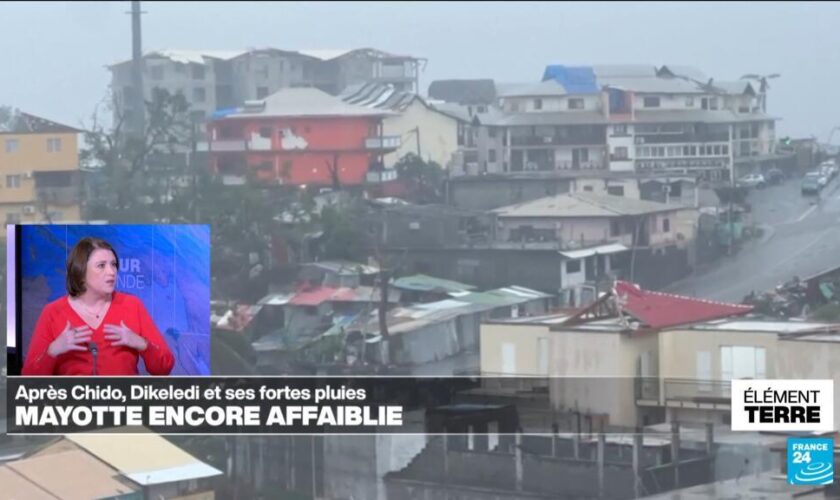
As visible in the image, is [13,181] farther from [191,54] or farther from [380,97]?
[380,97]

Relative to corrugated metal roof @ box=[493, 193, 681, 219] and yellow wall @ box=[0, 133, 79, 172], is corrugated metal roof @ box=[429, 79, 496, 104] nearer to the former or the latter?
corrugated metal roof @ box=[493, 193, 681, 219]

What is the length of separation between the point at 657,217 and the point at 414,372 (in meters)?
0.55

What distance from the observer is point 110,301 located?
292cm

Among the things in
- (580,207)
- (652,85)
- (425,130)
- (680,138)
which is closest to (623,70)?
(652,85)

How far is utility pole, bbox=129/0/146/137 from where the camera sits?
2949 mm

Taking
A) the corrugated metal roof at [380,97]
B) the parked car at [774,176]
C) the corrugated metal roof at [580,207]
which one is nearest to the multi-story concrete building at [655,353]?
the corrugated metal roof at [580,207]

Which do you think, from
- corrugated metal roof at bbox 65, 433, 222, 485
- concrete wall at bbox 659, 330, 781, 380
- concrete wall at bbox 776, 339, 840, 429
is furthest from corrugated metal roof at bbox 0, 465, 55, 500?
concrete wall at bbox 776, 339, 840, 429

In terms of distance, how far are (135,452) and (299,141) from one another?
26.6 inches

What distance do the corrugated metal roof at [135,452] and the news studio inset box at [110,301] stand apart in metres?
0.13

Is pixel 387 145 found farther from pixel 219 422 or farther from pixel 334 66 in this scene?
pixel 219 422

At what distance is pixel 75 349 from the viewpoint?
2.94 m

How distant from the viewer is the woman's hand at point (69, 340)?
9.59ft

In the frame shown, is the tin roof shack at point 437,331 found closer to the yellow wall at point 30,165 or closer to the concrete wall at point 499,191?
the concrete wall at point 499,191

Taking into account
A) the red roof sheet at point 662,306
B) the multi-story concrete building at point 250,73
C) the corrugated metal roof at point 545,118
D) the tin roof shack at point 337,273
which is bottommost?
the red roof sheet at point 662,306
